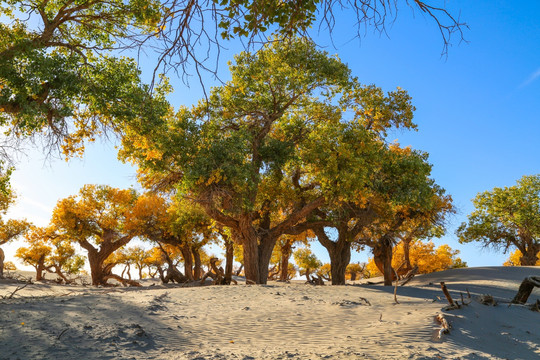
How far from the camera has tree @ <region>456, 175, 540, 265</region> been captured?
29953 mm

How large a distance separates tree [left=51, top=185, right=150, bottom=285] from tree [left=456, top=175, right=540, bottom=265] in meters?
25.4

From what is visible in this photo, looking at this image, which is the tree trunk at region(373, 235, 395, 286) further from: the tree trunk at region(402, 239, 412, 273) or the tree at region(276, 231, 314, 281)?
the tree at region(276, 231, 314, 281)

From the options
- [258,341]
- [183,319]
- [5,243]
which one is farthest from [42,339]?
[5,243]

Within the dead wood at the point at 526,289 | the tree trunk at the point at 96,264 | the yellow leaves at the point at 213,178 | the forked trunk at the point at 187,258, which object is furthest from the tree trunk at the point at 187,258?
the dead wood at the point at 526,289

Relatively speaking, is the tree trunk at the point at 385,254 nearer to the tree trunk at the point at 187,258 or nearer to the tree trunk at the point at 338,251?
the tree trunk at the point at 338,251

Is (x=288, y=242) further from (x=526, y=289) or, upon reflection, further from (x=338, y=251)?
(x=526, y=289)

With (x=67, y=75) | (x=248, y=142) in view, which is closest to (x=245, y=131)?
(x=248, y=142)

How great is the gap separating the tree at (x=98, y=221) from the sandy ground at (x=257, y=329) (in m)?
18.0

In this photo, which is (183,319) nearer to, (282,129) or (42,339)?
(42,339)

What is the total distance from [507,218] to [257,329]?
2862 centimetres

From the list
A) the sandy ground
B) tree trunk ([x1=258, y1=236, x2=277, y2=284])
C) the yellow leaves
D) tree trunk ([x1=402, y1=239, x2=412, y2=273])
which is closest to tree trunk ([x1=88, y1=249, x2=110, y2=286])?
tree trunk ([x1=258, y1=236, x2=277, y2=284])

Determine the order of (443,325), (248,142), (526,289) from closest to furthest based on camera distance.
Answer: (443,325), (526,289), (248,142)

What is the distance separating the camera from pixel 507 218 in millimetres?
30094

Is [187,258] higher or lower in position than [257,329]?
higher
